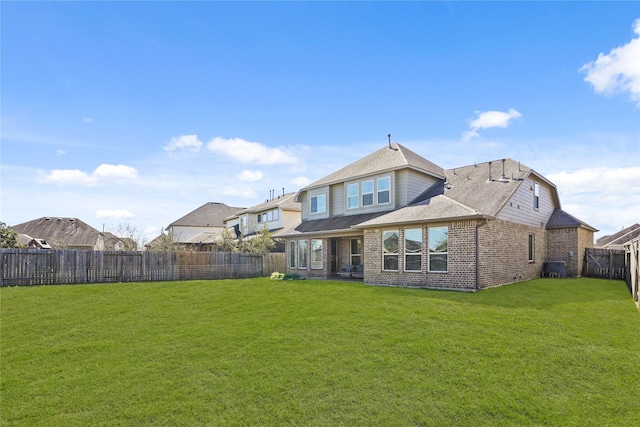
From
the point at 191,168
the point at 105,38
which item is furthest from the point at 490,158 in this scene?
the point at 105,38

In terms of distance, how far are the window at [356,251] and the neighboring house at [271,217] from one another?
10455mm

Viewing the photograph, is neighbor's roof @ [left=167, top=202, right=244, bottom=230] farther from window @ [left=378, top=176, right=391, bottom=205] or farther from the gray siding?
the gray siding

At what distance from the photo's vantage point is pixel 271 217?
34.2 meters

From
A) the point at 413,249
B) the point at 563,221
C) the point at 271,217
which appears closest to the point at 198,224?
the point at 271,217

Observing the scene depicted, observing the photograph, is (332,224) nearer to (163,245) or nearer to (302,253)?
(302,253)

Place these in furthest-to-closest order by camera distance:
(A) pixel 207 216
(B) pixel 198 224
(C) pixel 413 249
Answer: (A) pixel 207 216 → (B) pixel 198 224 → (C) pixel 413 249

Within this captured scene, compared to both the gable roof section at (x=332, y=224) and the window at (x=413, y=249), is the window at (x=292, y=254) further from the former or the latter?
the window at (x=413, y=249)

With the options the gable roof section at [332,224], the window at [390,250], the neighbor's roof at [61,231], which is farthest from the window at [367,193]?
the neighbor's roof at [61,231]

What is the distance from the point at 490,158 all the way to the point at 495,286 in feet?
25.9

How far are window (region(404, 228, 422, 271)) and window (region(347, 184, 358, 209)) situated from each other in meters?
5.24

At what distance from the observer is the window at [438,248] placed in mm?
13680

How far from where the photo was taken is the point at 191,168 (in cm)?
2078

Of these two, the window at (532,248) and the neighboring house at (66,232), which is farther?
the neighboring house at (66,232)

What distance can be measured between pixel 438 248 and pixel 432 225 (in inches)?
36.4
